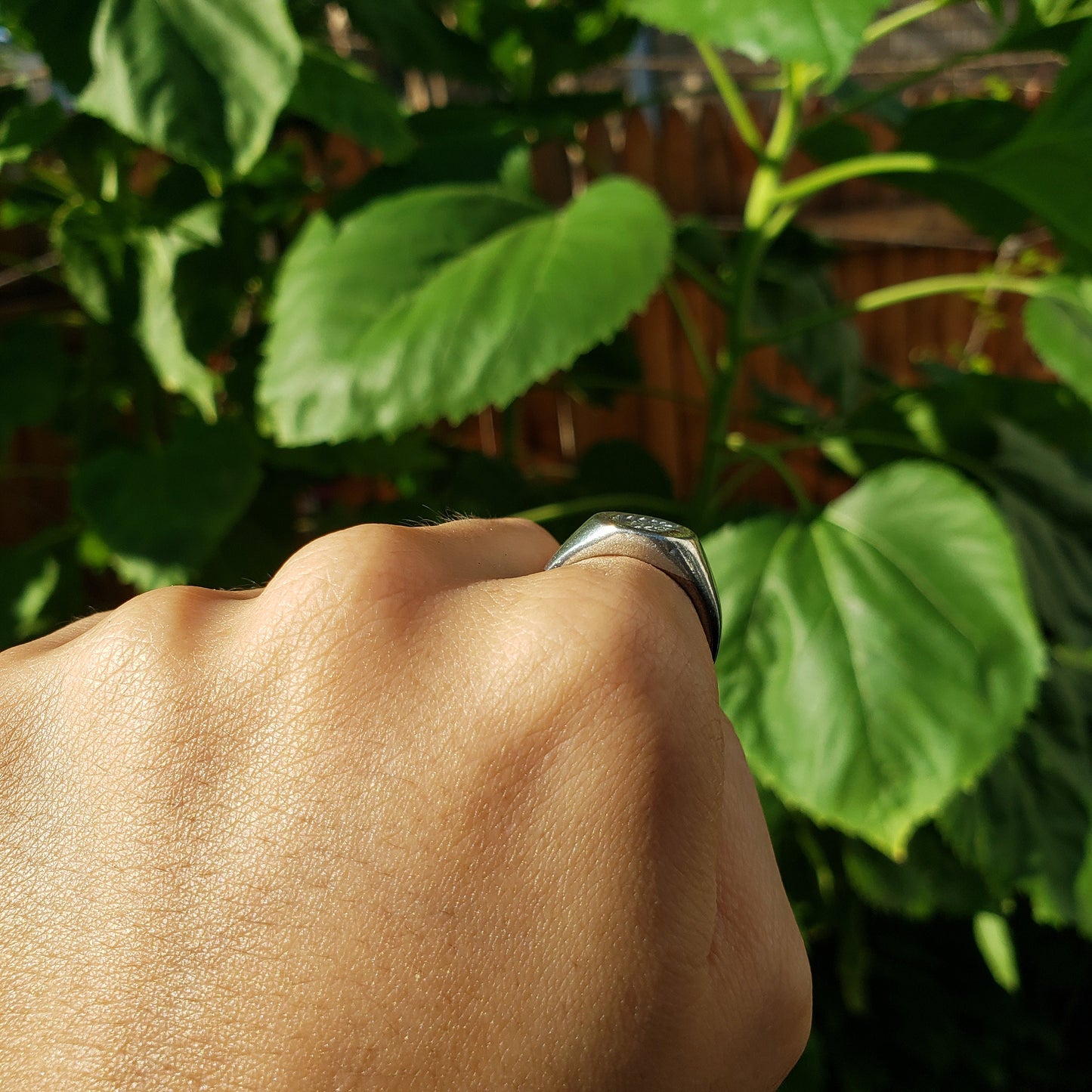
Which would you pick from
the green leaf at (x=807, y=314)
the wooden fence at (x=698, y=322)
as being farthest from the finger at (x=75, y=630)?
the wooden fence at (x=698, y=322)

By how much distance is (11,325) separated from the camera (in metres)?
1.38

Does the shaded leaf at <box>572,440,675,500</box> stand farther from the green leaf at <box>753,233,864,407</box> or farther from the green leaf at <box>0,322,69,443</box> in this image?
the green leaf at <box>0,322,69,443</box>

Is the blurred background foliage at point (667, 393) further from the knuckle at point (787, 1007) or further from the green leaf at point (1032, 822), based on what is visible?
the knuckle at point (787, 1007)

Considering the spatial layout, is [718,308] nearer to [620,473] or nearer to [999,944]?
[620,473]

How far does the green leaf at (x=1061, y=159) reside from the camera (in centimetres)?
90

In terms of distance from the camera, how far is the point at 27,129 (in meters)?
0.98

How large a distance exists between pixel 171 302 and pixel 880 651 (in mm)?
828

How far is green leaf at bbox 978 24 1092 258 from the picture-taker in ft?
2.94

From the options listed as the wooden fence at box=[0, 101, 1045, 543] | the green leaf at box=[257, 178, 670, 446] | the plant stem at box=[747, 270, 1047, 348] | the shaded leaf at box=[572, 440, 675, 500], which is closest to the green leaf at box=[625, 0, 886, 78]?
the green leaf at box=[257, 178, 670, 446]

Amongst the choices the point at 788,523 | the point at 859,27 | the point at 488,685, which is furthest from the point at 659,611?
the point at 788,523

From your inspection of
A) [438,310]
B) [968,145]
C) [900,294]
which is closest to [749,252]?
[900,294]

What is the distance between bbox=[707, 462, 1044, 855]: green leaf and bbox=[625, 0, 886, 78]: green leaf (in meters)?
0.43

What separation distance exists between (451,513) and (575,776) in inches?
9.3

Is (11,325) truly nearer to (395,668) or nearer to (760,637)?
(760,637)
